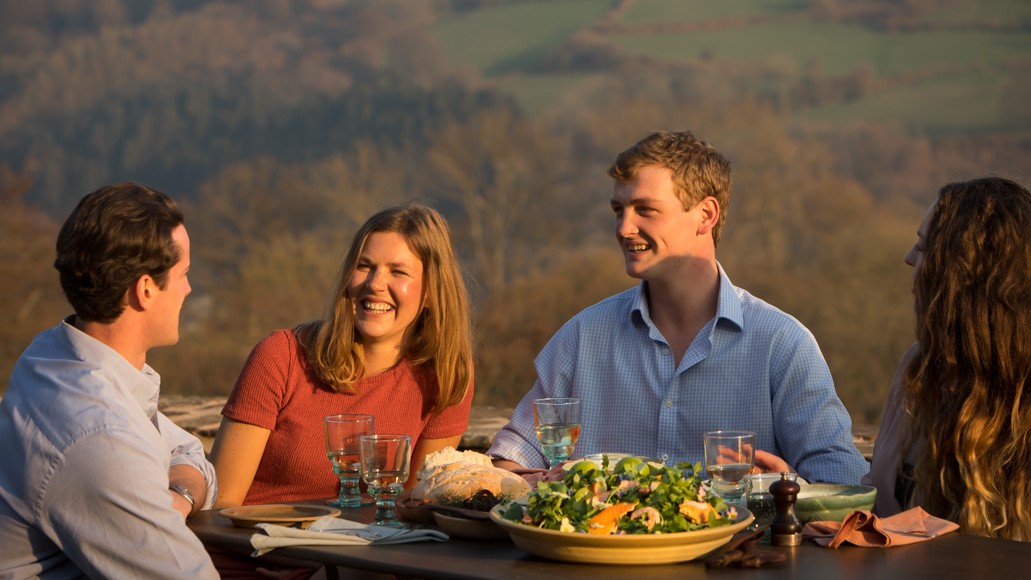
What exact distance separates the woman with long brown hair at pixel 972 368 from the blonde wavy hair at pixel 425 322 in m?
1.30

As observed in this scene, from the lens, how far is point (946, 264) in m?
2.95

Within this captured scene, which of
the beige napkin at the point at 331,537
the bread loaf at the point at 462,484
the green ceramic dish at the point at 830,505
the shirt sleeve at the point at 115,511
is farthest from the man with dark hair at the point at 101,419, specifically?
the green ceramic dish at the point at 830,505

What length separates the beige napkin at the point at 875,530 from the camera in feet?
8.11

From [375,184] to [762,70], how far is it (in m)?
9.65

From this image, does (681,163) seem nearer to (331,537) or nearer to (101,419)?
(331,537)

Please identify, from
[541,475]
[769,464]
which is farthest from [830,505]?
[541,475]

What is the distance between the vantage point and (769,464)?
295cm

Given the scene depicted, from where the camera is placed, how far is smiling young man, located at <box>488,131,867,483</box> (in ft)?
12.1

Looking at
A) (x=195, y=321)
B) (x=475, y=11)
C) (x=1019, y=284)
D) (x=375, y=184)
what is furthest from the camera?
(x=475, y=11)

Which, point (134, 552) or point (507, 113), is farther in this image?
point (507, 113)

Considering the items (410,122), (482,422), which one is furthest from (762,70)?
(482,422)

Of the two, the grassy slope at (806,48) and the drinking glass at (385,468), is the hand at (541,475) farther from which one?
the grassy slope at (806,48)

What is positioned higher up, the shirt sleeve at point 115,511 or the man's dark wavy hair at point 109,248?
the man's dark wavy hair at point 109,248

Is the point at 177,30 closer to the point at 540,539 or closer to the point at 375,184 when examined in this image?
the point at 375,184
